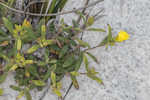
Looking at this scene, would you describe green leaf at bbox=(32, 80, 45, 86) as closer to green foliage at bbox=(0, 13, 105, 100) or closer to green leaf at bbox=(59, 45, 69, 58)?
green foliage at bbox=(0, 13, 105, 100)

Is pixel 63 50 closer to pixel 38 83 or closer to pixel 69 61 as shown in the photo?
pixel 69 61

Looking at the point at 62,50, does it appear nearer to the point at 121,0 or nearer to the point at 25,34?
the point at 25,34

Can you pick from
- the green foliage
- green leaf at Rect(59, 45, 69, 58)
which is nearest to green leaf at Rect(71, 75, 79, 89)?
the green foliage

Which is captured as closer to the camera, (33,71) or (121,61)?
(33,71)

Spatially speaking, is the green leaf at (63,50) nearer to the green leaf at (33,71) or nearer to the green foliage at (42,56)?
the green foliage at (42,56)

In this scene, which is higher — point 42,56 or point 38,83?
point 42,56

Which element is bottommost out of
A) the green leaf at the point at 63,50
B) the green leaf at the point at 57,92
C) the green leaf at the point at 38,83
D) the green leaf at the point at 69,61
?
the green leaf at the point at 57,92

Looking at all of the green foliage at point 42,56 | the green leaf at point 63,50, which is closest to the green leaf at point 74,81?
the green foliage at point 42,56

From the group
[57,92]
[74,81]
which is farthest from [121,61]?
[57,92]

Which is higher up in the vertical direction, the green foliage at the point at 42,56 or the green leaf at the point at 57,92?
the green foliage at the point at 42,56
